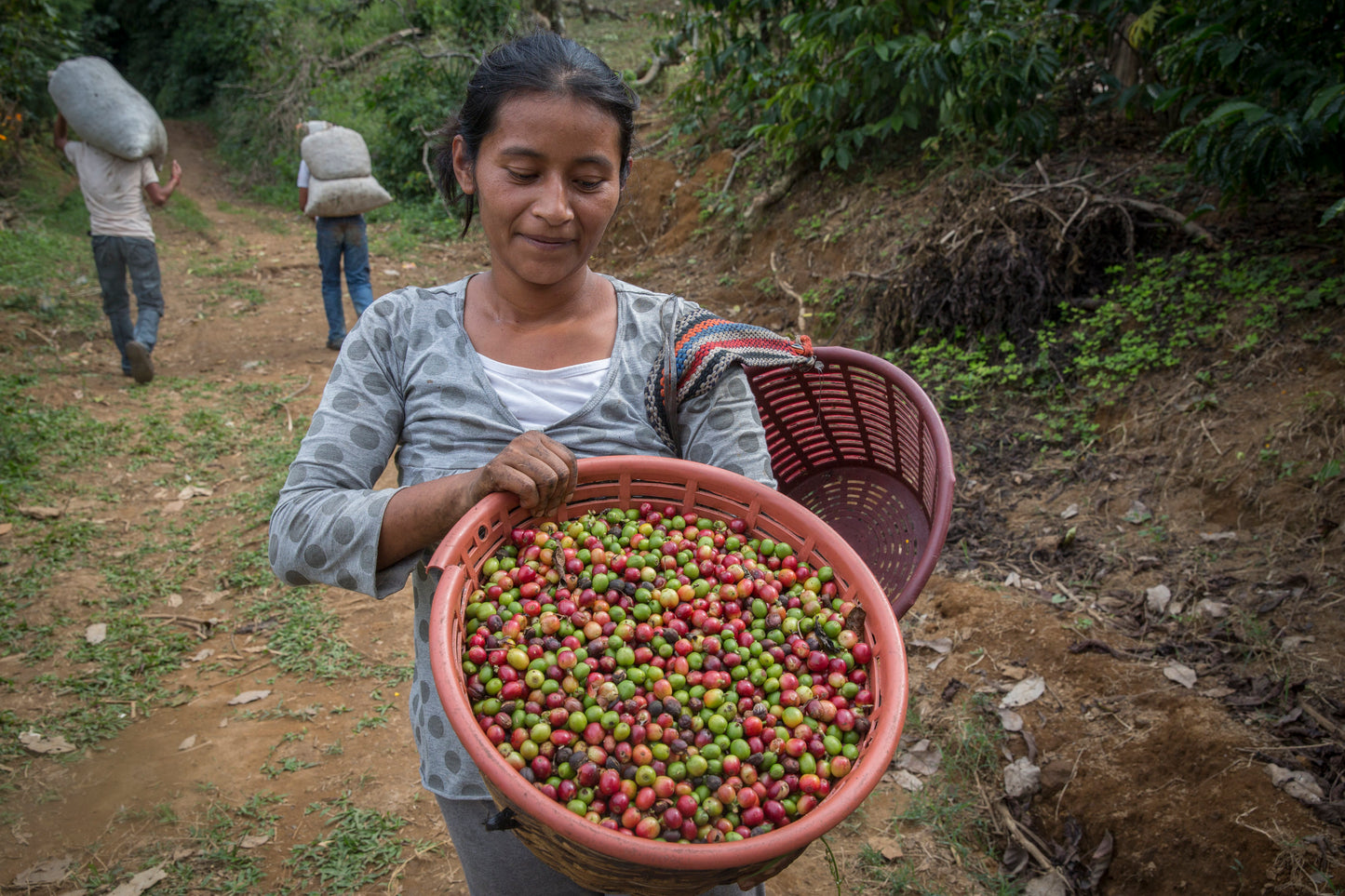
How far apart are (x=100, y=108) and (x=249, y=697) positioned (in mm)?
4722

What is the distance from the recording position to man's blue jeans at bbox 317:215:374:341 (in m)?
6.75

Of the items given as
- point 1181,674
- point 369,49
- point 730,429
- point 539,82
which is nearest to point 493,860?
point 730,429

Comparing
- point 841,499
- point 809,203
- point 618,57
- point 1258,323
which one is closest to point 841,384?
point 841,499

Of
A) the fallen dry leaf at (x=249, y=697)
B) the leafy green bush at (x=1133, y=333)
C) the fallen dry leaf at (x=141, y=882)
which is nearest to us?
the fallen dry leaf at (x=141, y=882)

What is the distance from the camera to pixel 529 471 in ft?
4.58

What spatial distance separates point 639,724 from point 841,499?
1.40 meters

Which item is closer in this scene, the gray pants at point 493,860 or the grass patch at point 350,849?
the gray pants at point 493,860

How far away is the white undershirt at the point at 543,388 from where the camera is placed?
1671mm

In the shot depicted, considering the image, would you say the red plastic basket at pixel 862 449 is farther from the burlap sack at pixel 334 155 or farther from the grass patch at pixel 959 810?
the burlap sack at pixel 334 155

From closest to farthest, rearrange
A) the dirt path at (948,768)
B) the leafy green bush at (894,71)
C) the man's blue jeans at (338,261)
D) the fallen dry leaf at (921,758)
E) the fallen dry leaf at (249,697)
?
1. the dirt path at (948,768)
2. the fallen dry leaf at (921,758)
3. the fallen dry leaf at (249,697)
4. the leafy green bush at (894,71)
5. the man's blue jeans at (338,261)

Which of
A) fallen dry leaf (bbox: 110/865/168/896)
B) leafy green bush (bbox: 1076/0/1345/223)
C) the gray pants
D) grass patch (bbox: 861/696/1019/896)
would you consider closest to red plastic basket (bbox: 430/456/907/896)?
the gray pants

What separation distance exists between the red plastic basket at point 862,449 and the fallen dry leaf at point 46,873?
8.35 ft

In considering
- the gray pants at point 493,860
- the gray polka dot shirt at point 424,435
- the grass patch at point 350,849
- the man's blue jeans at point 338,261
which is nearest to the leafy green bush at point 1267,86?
the gray polka dot shirt at point 424,435

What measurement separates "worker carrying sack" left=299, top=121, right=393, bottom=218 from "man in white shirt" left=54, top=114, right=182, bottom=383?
961 mm
